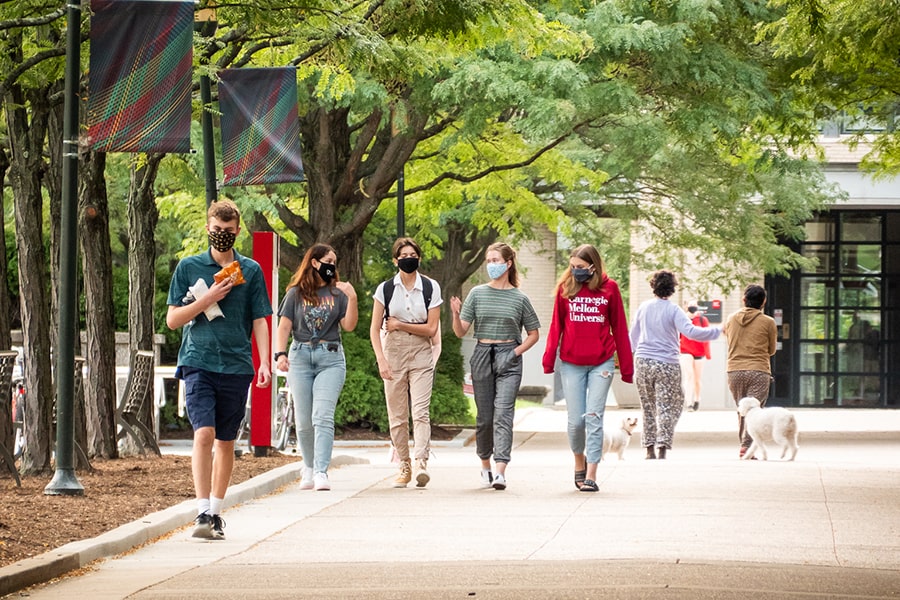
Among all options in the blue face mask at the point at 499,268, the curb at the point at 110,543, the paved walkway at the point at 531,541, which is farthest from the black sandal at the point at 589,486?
the curb at the point at 110,543

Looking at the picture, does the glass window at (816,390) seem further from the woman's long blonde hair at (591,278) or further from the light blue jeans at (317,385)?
the light blue jeans at (317,385)

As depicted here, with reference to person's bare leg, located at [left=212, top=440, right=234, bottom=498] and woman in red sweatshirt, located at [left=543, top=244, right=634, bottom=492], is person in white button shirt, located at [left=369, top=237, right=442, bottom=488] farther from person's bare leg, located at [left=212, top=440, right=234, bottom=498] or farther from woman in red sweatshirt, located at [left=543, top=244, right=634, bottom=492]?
person's bare leg, located at [left=212, top=440, right=234, bottom=498]

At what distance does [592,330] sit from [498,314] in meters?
0.75

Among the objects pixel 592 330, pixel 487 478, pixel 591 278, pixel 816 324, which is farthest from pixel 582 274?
pixel 816 324

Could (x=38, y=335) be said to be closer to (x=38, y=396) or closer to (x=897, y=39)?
(x=38, y=396)

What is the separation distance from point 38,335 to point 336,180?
39.9 feet

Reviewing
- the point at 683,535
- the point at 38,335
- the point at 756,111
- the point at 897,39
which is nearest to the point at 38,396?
the point at 38,335

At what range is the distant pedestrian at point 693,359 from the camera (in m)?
30.7

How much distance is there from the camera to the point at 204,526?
9.68 m

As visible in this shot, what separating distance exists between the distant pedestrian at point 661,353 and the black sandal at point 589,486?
4.04 meters

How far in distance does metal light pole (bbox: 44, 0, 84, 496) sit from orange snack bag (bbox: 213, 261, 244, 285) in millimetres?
2503

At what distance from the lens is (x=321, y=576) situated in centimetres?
797

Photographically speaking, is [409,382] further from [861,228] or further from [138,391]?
[861,228]

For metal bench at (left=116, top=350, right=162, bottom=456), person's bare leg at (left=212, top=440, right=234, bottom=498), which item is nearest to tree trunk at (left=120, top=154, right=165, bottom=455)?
metal bench at (left=116, top=350, right=162, bottom=456)
